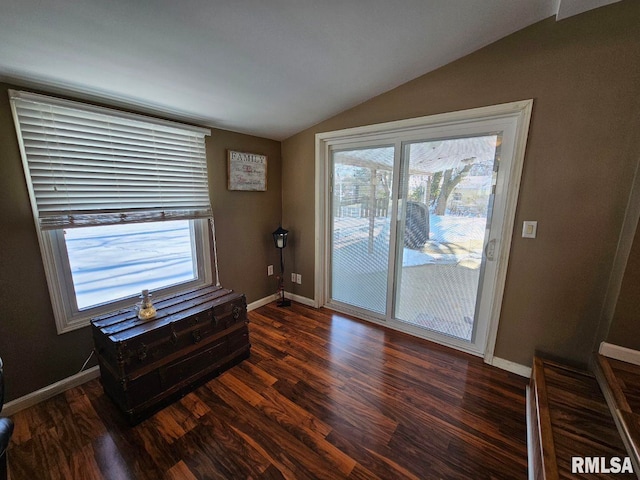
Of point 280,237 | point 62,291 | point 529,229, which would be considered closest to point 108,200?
point 62,291

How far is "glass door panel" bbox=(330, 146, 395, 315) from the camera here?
2.48 meters

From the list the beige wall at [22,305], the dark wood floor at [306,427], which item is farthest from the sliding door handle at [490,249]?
the beige wall at [22,305]

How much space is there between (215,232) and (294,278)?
1.17 meters

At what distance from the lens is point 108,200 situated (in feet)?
5.97

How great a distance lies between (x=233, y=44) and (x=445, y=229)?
2.02 meters

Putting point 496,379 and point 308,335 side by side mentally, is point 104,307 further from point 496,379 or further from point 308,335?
point 496,379

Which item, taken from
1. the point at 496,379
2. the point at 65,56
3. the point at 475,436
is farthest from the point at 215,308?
the point at 496,379

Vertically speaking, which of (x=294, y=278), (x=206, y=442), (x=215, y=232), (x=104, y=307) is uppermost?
(x=215, y=232)

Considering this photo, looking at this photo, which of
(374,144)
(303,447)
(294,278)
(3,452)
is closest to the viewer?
(3,452)

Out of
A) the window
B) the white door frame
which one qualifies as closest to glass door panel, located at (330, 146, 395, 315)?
the white door frame

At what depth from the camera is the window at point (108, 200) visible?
5.13 feet

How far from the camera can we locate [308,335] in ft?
8.13

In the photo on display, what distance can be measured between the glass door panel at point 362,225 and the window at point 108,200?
1.38 metres

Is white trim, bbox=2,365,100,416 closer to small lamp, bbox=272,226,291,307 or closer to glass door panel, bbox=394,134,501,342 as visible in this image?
small lamp, bbox=272,226,291,307
